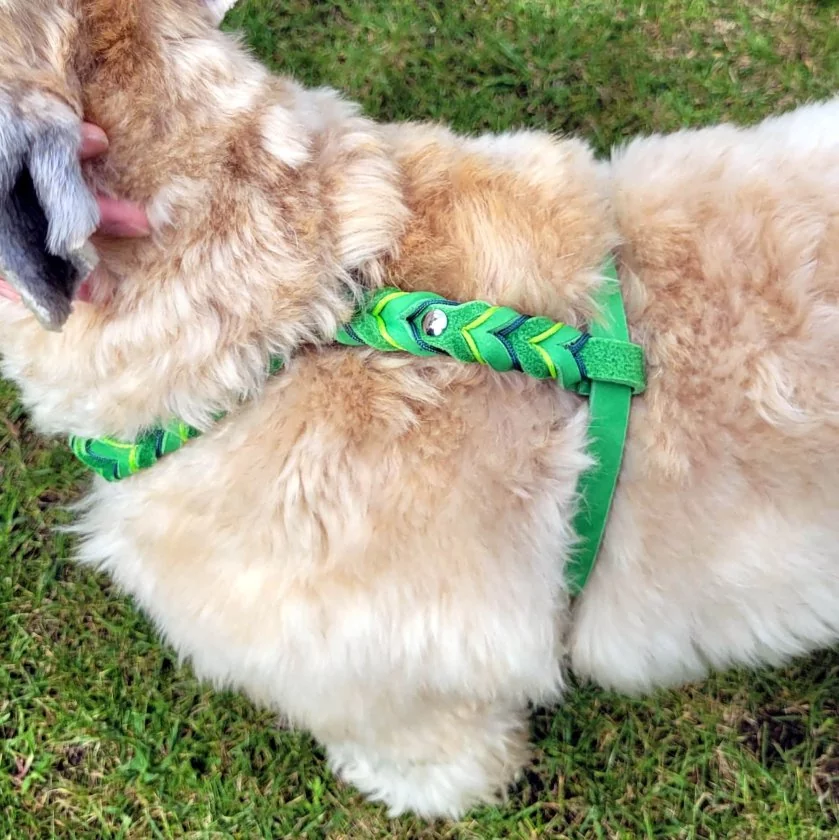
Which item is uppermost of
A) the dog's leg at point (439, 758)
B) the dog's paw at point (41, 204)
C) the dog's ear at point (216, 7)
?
the dog's ear at point (216, 7)

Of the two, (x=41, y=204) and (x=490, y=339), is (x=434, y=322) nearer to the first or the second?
(x=490, y=339)

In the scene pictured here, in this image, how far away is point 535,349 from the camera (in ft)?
5.03

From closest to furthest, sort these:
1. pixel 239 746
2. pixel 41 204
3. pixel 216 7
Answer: pixel 41 204 → pixel 216 7 → pixel 239 746

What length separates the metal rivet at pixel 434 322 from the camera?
58.8 inches

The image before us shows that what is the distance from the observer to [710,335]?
5.08 feet

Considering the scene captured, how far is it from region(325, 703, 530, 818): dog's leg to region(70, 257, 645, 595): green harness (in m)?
0.67

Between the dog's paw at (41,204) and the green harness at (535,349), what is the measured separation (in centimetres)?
43

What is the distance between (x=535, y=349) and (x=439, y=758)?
124 centimetres

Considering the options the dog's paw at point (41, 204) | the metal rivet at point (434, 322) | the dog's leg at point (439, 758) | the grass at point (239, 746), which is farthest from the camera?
the grass at point (239, 746)

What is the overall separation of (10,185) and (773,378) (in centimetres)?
141

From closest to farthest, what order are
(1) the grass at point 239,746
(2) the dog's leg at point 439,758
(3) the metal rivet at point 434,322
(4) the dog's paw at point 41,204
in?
(4) the dog's paw at point 41,204
(3) the metal rivet at point 434,322
(2) the dog's leg at point 439,758
(1) the grass at point 239,746

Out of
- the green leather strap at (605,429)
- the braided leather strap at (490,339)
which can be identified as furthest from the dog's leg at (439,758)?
the braided leather strap at (490,339)

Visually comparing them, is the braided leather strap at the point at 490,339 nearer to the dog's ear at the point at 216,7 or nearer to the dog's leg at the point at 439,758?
the dog's ear at the point at 216,7

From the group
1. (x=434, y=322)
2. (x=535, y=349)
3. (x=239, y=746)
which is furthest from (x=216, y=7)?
(x=239, y=746)
